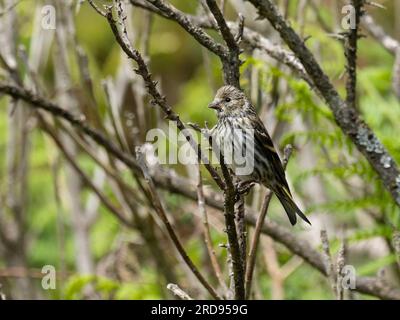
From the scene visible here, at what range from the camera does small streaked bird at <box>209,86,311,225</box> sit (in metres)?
3.65

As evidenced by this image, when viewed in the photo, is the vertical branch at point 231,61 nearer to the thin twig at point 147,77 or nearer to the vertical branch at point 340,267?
the thin twig at point 147,77

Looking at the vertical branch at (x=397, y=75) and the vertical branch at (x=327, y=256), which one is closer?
the vertical branch at (x=327, y=256)

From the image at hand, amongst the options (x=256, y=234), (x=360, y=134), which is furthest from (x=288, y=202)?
(x=256, y=234)

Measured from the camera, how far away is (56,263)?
22.9 ft

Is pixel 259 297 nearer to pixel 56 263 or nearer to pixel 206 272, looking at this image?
pixel 206 272

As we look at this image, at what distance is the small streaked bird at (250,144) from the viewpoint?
3.65 metres


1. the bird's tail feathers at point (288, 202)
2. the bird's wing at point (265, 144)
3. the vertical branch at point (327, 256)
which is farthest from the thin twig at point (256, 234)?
the bird's wing at point (265, 144)

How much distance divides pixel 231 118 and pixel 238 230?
944 mm

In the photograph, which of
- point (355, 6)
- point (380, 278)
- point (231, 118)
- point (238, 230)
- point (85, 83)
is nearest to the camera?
point (238, 230)

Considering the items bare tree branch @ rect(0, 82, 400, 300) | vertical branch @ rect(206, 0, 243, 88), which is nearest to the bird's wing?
bare tree branch @ rect(0, 82, 400, 300)

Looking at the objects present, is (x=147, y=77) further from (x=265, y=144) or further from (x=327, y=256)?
(x=265, y=144)

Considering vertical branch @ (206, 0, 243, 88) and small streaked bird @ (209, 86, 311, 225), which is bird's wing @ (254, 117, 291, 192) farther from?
vertical branch @ (206, 0, 243, 88)
